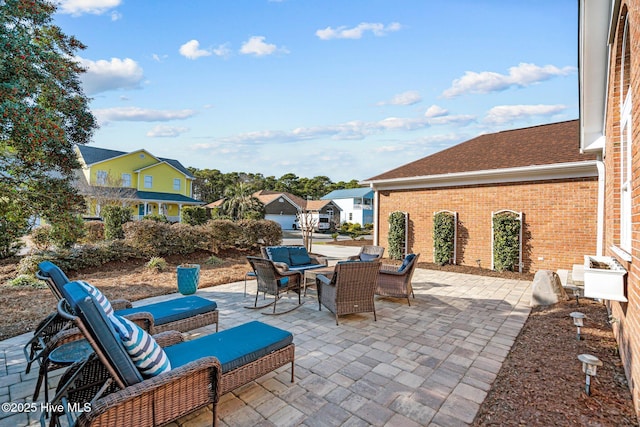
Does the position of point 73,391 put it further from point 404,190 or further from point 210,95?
point 404,190

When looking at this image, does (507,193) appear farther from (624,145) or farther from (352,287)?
(352,287)

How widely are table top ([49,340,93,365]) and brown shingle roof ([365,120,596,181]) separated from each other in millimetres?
10772

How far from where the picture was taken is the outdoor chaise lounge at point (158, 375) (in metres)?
1.84

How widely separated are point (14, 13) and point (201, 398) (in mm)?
6343

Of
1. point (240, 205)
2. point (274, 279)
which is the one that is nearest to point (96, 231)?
point (274, 279)

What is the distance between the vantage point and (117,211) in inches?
493

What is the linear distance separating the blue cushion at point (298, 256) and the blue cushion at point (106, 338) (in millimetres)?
5276

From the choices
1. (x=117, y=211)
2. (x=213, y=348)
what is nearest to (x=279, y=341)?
(x=213, y=348)

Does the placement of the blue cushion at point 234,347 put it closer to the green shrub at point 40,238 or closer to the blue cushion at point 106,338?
the blue cushion at point 106,338

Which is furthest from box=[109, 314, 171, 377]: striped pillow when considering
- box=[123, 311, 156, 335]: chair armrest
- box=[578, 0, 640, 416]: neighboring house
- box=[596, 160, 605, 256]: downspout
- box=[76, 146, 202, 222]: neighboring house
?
box=[76, 146, 202, 222]: neighboring house

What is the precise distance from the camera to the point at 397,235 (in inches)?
474

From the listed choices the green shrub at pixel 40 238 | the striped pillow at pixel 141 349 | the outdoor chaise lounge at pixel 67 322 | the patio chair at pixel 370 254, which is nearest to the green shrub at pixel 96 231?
the green shrub at pixel 40 238

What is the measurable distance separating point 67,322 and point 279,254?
425 centimetres

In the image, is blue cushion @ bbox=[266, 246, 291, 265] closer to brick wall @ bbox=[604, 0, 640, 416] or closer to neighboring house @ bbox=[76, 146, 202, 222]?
brick wall @ bbox=[604, 0, 640, 416]
